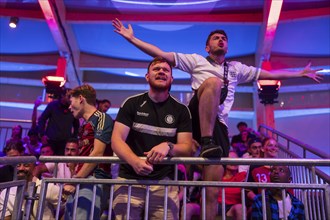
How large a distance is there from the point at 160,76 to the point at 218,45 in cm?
63

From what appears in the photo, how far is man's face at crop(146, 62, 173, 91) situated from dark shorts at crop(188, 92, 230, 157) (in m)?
0.31

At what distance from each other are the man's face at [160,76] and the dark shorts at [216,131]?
0.31 m

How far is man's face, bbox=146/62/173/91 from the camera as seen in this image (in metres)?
2.19

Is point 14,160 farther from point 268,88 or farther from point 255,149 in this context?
point 268,88

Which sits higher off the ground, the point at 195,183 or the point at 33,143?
the point at 33,143

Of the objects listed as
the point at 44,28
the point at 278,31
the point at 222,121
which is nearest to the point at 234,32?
the point at 278,31

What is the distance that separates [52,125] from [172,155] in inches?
133

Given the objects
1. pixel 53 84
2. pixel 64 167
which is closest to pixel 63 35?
pixel 53 84

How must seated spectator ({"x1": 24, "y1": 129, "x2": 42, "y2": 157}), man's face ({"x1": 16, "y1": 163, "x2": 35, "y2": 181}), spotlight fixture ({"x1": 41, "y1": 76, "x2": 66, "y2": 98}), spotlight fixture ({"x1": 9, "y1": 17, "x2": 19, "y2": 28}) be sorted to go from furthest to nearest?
spotlight fixture ({"x1": 41, "y1": 76, "x2": 66, "y2": 98})
spotlight fixture ({"x1": 9, "y1": 17, "x2": 19, "y2": 28})
seated spectator ({"x1": 24, "y1": 129, "x2": 42, "y2": 157})
man's face ({"x1": 16, "y1": 163, "x2": 35, "y2": 181})

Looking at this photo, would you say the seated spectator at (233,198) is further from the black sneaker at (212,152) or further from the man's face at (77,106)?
the man's face at (77,106)

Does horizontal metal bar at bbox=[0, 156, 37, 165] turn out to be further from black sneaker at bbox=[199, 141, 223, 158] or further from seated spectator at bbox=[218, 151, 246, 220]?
seated spectator at bbox=[218, 151, 246, 220]

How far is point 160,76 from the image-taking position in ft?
7.27

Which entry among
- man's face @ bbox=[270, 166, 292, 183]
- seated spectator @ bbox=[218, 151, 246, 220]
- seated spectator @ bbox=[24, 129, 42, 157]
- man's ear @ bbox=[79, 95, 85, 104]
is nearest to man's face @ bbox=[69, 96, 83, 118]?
man's ear @ bbox=[79, 95, 85, 104]

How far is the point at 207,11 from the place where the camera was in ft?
22.2
